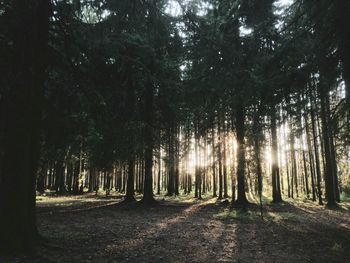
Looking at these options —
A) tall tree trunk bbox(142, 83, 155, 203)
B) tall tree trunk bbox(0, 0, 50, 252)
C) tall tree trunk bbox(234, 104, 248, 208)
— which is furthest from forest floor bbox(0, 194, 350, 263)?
tall tree trunk bbox(142, 83, 155, 203)

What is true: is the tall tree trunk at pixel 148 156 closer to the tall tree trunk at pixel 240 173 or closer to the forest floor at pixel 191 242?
the tall tree trunk at pixel 240 173

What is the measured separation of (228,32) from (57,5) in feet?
15.9

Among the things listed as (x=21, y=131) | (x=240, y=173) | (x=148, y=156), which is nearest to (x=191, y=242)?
(x=21, y=131)

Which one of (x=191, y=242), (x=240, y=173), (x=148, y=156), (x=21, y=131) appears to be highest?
(x=148, y=156)

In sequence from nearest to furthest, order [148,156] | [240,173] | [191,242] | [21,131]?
[21,131]
[191,242]
[240,173]
[148,156]

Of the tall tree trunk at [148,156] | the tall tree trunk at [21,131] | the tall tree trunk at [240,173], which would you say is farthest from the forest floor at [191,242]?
the tall tree trunk at [148,156]

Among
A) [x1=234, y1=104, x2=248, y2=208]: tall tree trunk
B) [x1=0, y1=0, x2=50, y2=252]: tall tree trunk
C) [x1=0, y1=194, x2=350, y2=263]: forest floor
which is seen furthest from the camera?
[x1=234, y1=104, x2=248, y2=208]: tall tree trunk

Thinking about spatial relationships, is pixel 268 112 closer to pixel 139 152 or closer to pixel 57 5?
pixel 57 5

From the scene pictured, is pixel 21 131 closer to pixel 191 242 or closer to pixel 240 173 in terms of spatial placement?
pixel 191 242

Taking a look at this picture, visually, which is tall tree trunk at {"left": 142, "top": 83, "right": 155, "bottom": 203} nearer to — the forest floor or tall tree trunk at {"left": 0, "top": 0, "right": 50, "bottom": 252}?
the forest floor

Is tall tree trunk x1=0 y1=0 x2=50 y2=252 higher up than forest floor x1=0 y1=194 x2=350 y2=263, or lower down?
higher up

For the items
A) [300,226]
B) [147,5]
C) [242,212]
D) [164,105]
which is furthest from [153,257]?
[164,105]

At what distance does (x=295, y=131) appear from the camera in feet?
31.9

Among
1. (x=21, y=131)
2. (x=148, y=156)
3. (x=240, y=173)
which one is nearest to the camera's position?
(x=21, y=131)
